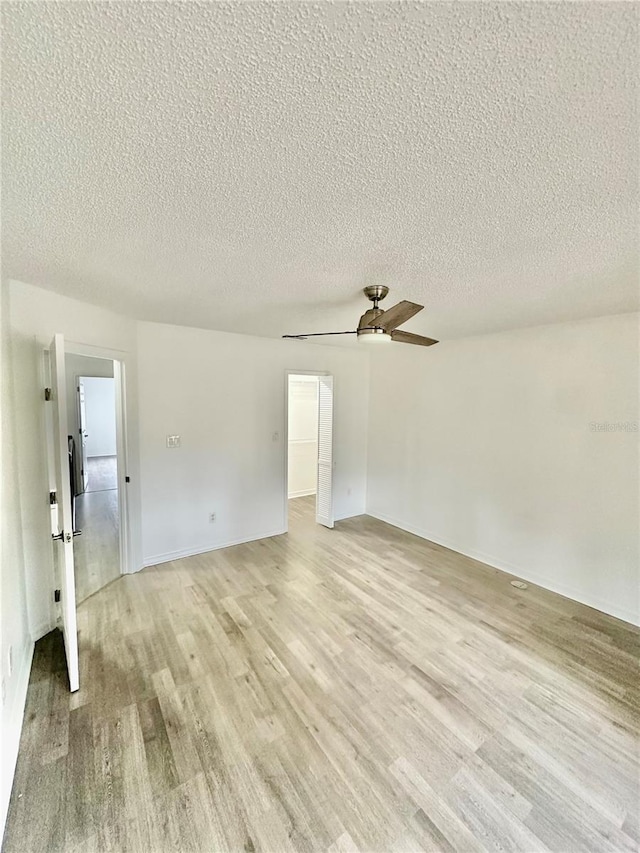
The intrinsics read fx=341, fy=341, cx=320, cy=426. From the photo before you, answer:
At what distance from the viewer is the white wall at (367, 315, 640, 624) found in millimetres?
2766

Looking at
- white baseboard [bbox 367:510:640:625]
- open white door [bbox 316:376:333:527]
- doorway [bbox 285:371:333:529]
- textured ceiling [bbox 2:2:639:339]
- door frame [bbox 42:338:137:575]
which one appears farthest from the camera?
doorway [bbox 285:371:333:529]

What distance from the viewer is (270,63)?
0.74m

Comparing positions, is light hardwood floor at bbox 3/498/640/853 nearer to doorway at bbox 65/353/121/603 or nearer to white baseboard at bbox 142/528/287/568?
white baseboard at bbox 142/528/287/568

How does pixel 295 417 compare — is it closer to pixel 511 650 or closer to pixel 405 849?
pixel 511 650

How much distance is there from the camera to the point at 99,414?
27.7ft

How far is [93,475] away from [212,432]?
528 centimetres

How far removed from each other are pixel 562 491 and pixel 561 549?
53 centimetres

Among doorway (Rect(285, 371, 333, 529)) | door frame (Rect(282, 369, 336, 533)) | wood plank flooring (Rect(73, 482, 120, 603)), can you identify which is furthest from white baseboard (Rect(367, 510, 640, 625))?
wood plank flooring (Rect(73, 482, 120, 603))

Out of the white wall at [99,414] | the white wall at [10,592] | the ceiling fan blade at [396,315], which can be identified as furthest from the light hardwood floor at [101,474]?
the ceiling fan blade at [396,315]

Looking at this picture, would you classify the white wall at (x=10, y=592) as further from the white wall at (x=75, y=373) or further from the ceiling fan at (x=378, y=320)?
the white wall at (x=75, y=373)

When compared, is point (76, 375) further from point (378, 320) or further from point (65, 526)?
point (378, 320)

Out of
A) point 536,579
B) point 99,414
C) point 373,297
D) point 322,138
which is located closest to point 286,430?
point 373,297

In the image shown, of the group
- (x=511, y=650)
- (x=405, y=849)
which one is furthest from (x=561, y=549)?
(x=405, y=849)

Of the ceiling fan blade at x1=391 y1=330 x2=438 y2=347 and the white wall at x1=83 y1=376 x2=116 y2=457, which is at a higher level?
the ceiling fan blade at x1=391 y1=330 x2=438 y2=347
